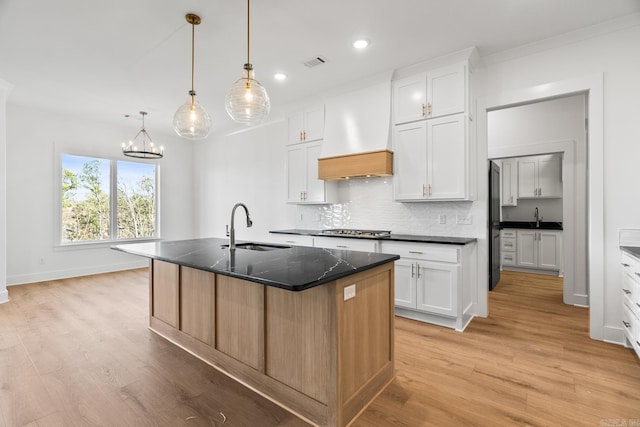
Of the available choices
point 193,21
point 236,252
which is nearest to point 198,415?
point 236,252

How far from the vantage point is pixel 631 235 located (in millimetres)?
2736

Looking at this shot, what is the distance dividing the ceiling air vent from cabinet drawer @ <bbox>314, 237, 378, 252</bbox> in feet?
6.97

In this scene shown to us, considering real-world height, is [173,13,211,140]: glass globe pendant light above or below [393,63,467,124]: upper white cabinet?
below

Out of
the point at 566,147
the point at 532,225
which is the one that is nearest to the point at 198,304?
the point at 566,147

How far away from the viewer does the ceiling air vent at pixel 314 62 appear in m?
3.50

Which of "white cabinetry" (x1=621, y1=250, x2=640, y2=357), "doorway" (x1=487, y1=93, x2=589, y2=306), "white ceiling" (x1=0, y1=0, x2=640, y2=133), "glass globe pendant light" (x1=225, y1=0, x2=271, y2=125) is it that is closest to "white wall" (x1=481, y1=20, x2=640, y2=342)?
"white cabinetry" (x1=621, y1=250, x2=640, y2=357)

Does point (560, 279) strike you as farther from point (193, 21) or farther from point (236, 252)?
point (193, 21)

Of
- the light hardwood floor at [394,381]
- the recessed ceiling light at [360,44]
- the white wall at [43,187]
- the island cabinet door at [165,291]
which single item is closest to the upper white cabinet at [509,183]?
the light hardwood floor at [394,381]

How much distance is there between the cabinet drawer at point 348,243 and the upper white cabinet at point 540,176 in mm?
4180

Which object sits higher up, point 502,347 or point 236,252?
point 236,252

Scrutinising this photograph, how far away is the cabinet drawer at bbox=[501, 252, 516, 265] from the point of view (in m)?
6.01

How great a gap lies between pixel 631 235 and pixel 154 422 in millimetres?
3975

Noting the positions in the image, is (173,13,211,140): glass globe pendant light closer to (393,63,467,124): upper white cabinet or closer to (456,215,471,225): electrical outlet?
(393,63,467,124): upper white cabinet

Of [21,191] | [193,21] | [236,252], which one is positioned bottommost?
[236,252]
